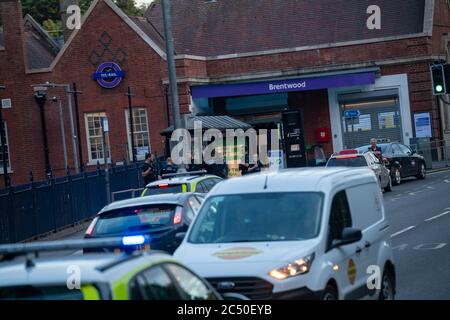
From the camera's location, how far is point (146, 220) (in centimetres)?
1354

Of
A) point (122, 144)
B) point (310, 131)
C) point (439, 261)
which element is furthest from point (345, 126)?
point (439, 261)

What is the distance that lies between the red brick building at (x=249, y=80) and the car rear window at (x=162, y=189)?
2607 cm

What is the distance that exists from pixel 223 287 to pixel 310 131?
38866 mm

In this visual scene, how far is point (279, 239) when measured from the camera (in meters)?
9.55

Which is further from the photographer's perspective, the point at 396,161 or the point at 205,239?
the point at 396,161

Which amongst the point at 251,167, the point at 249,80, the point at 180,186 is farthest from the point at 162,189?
the point at 249,80

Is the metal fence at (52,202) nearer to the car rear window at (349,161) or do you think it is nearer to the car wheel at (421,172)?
the car rear window at (349,161)

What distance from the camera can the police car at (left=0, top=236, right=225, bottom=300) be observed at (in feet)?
18.5

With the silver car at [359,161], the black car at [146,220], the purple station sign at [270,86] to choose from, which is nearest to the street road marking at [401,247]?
the black car at [146,220]

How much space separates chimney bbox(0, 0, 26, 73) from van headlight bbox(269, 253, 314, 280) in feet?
126

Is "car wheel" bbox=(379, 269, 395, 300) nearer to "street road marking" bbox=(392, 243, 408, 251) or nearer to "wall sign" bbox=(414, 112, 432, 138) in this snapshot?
"street road marking" bbox=(392, 243, 408, 251)

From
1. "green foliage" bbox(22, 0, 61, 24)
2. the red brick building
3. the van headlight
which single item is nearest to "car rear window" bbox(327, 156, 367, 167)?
the red brick building

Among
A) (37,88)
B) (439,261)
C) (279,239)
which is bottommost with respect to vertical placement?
(439,261)
